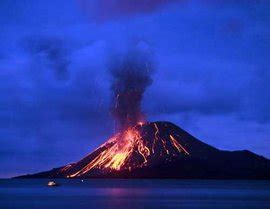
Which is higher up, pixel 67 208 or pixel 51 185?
pixel 51 185

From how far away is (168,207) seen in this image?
79.3 meters

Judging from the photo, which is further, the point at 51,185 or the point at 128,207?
the point at 51,185

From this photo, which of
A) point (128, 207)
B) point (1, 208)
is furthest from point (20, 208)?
point (128, 207)

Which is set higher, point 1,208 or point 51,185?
point 51,185

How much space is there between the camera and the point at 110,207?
78.4m

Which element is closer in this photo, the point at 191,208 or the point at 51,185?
the point at 191,208

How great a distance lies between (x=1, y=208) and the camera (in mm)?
76875

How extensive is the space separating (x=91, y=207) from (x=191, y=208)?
13.1 m

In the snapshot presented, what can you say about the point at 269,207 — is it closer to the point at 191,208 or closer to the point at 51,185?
the point at 191,208

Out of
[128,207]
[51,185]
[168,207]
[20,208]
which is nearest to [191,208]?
[168,207]

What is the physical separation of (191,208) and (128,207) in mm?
8416

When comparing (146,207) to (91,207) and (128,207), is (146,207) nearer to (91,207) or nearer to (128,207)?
(128,207)

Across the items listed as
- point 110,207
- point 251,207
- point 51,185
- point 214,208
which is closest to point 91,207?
point 110,207

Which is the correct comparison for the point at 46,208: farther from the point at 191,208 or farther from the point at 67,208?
the point at 191,208
